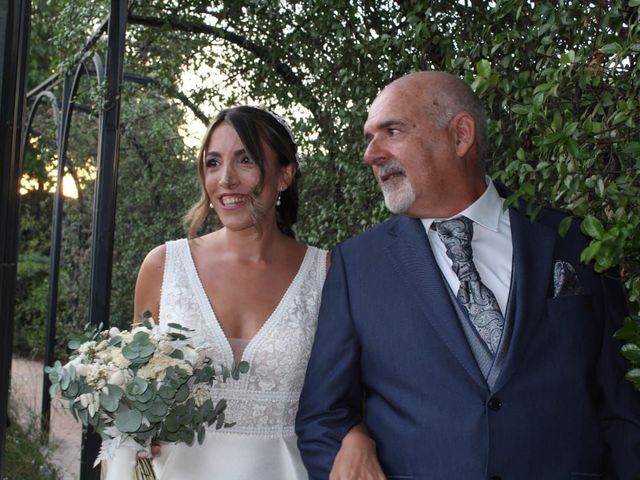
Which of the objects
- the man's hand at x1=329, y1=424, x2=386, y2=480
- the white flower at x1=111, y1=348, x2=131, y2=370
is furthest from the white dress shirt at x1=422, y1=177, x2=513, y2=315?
the white flower at x1=111, y1=348, x2=131, y2=370

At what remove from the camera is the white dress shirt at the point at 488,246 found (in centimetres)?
258

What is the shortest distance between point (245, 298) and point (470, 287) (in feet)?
3.40

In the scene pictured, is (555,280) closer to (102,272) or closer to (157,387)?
(157,387)

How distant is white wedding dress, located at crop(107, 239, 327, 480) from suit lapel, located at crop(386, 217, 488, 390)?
0.71m

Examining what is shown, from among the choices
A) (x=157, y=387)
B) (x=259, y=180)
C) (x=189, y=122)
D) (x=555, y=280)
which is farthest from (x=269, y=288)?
(x=189, y=122)

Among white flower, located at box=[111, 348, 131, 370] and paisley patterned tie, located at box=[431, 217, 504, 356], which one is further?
white flower, located at box=[111, 348, 131, 370]

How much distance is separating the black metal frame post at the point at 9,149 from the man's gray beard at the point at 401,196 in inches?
49.8

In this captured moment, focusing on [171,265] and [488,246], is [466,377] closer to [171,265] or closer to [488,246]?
[488,246]

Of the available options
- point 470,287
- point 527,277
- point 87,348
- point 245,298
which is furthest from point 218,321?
point 527,277

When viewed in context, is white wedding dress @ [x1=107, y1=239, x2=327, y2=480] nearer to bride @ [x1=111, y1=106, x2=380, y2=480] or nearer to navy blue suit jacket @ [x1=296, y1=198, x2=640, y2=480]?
bride @ [x1=111, y1=106, x2=380, y2=480]

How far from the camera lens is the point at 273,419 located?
3.19 meters

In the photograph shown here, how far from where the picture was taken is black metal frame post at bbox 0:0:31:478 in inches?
113

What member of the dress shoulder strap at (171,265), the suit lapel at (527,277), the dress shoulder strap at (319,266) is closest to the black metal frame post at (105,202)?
the dress shoulder strap at (171,265)

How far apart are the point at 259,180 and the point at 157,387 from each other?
946 mm
